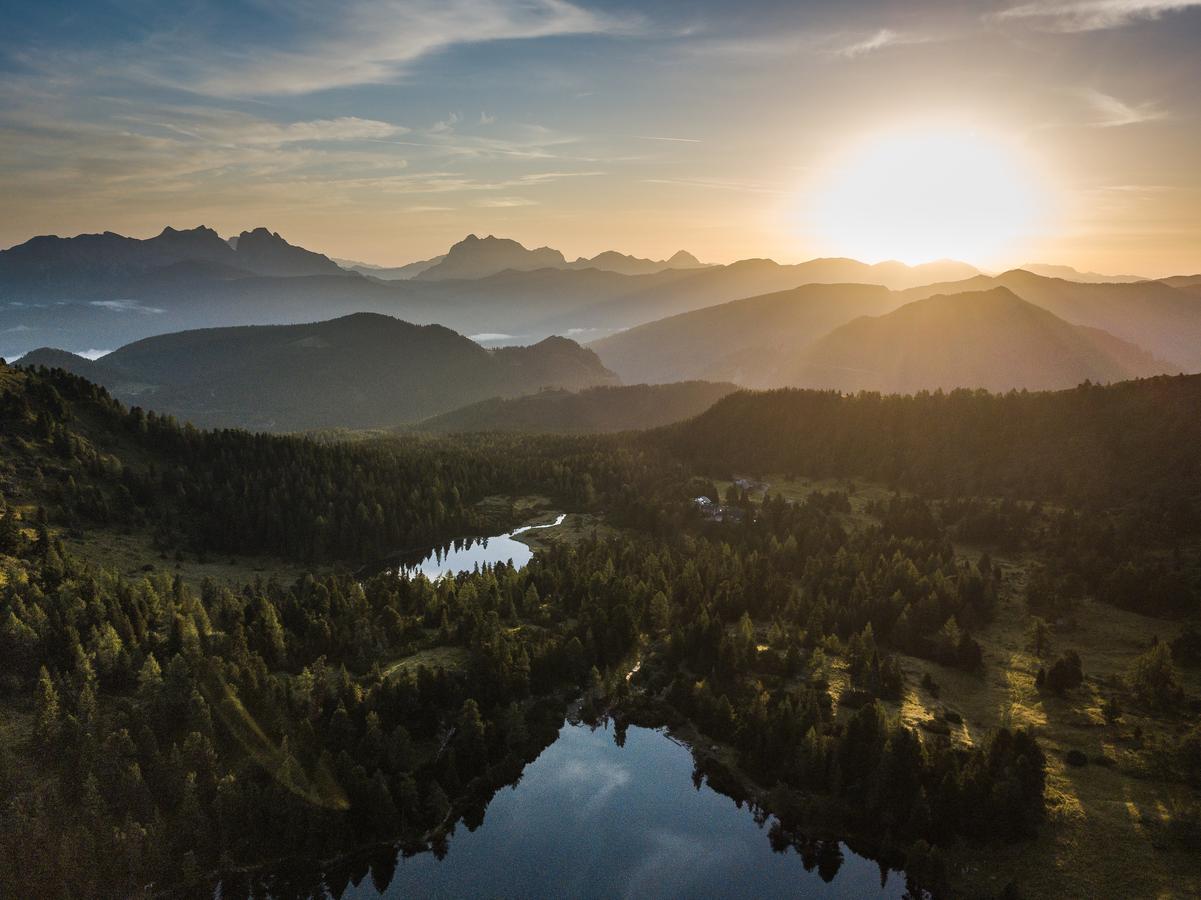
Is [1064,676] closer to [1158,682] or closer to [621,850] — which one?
[1158,682]

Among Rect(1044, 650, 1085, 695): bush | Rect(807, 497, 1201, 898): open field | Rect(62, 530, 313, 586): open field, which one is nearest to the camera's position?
Rect(807, 497, 1201, 898): open field

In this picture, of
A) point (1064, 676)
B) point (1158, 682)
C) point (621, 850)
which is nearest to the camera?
point (621, 850)

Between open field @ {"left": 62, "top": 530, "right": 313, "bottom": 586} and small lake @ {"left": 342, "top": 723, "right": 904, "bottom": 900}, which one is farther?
open field @ {"left": 62, "top": 530, "right": 313, "bottom": 586}

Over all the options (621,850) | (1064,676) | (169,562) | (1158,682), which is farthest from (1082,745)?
(169,562)

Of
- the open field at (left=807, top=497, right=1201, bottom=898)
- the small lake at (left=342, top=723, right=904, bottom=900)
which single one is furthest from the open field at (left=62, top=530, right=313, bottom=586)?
the open field at (left=807, top=497, right=1201, bottom=898)

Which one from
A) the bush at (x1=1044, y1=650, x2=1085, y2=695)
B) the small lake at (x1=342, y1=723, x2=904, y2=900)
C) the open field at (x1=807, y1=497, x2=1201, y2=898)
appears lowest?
the small lake at (x1=342, y1=723, x2=904, y2=900)

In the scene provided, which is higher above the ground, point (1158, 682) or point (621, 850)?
point (1158, 682)

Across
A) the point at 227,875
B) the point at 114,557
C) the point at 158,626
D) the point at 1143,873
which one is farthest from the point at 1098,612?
the point at 114,557

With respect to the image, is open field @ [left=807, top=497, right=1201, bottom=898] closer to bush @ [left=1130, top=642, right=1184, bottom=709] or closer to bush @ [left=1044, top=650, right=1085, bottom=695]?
bush @ [left=1044, top=650, right=1085, bottom=695]

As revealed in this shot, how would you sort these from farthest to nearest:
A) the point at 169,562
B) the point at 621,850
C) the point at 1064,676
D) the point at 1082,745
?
the point at 169,562 → the point at 1064,676 → the point at 1082,745 → the point at 621,850
